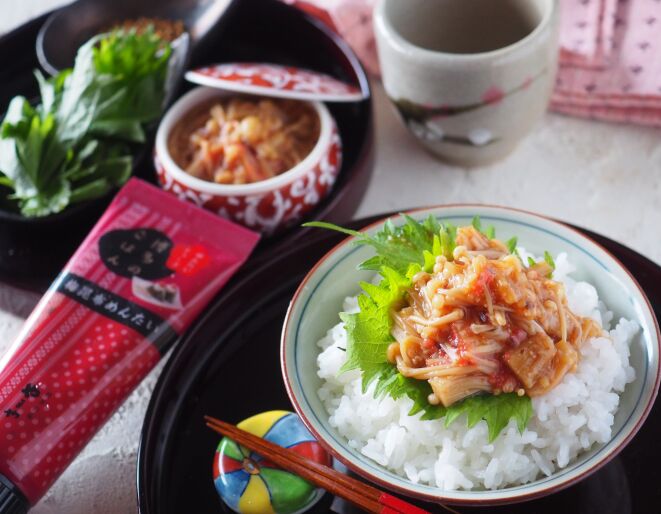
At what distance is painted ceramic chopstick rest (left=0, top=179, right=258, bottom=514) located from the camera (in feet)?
5.63

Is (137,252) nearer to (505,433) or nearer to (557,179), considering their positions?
(505,433)

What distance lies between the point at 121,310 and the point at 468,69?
107cm

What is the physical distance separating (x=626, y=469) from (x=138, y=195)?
1.34 meters

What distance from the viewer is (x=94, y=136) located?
2.39 meters

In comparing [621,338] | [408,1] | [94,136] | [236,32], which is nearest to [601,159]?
[408,1]

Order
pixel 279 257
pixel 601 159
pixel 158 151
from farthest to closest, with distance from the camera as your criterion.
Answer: pixel 601 159 → pixel 158 151 → pixel 279 257

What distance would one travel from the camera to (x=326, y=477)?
1587mm

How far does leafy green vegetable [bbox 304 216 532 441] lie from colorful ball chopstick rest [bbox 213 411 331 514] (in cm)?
21

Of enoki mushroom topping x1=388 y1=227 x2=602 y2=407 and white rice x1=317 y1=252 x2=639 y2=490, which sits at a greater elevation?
enoki mushroom topping x1=388 y1=227 x2=602 y2=407

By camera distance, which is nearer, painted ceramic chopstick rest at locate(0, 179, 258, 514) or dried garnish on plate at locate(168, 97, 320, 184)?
painted ceramic chopstick rest at locate(0, 179, 258, 514)

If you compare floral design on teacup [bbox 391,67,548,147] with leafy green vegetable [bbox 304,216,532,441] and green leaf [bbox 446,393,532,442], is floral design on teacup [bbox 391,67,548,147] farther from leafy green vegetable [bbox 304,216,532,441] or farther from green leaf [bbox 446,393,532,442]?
green leaf [bbox 446,393,532,442]

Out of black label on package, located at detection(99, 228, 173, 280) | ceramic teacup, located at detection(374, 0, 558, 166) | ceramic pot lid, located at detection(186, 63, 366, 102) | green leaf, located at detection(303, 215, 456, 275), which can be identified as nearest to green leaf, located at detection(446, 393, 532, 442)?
green leaf, located at detection(303, 215, 456, 275)

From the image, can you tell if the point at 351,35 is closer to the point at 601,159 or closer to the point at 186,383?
the point at 601,159

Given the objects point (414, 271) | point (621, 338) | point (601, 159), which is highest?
point (414, 271)
